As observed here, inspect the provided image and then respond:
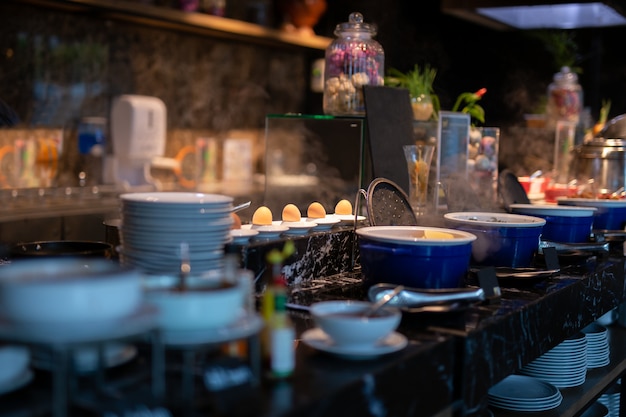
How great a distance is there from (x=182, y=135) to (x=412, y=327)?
4.24 metres

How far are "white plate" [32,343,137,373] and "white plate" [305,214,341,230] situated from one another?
89 cm

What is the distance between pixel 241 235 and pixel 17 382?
735 mm

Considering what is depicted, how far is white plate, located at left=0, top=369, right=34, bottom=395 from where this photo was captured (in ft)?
3.77

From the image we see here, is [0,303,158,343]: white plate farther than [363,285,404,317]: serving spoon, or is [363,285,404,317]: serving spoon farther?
[363,285,404,317]: serving spoon

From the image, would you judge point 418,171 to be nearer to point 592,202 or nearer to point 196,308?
point 592,202

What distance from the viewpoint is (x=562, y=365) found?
242cm

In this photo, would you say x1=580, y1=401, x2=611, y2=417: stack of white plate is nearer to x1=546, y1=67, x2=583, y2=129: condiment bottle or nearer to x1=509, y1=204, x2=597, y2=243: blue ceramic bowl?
x1=509, y1=204, x2=597, y2=243: blue ceramic bowl

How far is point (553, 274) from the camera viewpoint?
7.63 ft

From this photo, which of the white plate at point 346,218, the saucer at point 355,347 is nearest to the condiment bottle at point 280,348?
the saucer at point 355,347

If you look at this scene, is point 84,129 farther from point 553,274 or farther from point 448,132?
point 553,274

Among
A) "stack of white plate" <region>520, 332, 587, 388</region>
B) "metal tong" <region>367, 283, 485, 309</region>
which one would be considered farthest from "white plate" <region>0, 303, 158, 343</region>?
"stack of white plate" <region>520, 332, 587, 388</region>

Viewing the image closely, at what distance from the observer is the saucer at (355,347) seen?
139 centimetres

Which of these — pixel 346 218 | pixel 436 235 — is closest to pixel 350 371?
pixel 436 235

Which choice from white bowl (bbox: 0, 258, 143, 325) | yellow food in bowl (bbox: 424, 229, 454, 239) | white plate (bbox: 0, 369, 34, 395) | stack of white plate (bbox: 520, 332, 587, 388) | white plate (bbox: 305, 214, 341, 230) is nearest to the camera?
white bowl (bbox: 0, 258, 143, 325)
